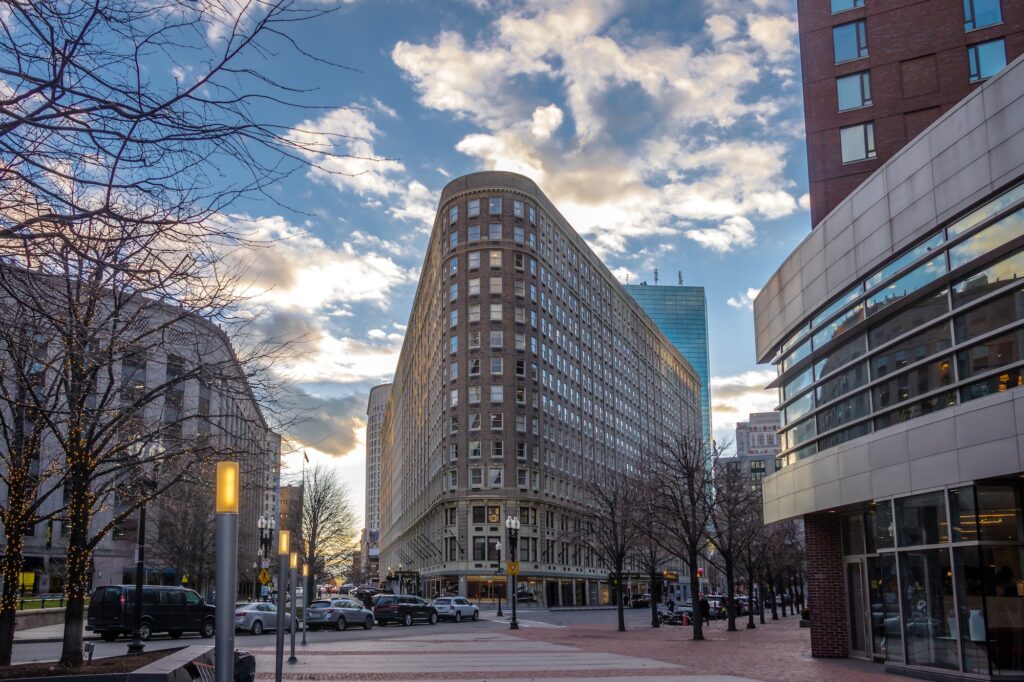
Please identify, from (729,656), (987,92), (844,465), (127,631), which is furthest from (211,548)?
(987,92)

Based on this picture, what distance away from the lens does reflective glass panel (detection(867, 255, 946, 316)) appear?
18208 millimetres

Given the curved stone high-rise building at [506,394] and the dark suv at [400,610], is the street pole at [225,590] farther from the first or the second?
the curved stone high-rise building at [506,394]

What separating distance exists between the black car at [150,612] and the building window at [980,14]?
3146 centimetres

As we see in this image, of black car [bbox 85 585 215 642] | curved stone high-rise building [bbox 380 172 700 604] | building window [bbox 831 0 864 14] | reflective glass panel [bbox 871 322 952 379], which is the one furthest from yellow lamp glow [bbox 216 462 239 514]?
curved stone high-rise building [bbox 380 172 700 604]

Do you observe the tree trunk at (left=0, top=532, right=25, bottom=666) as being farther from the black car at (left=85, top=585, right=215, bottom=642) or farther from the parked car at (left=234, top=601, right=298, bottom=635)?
the parked car at (left=234, top=601, right=298, bottom=635)

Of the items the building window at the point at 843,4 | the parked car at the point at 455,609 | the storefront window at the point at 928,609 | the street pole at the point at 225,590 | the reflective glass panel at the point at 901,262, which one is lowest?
the parked car at the point at 455,609

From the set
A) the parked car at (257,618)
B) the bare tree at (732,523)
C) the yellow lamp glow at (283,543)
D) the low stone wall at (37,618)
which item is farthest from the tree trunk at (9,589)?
the bare tree at (732,523)

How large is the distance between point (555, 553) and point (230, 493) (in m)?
90.2

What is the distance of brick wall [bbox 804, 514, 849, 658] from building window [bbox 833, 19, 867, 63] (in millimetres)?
13174

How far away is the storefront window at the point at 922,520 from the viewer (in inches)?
691

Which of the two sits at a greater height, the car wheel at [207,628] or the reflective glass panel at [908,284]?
the reflective glass panel at [908,284]

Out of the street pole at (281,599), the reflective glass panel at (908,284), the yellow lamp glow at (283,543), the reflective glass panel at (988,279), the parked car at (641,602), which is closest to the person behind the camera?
the reflective glass panel at (988,279)

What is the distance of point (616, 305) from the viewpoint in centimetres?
12612

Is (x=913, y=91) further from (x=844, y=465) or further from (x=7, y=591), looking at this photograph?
(x=7, y=591)
